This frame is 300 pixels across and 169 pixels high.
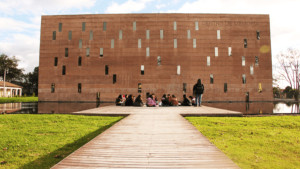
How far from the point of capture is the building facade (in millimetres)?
30406

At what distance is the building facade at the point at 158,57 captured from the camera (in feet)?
99.8

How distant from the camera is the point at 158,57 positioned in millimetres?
30438

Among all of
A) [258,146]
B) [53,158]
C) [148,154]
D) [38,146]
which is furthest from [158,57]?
[148,154]

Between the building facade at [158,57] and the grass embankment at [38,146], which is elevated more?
the building facade at [158,57]

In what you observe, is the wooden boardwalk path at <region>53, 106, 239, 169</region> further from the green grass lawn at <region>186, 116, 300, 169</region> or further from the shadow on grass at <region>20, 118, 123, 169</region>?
the green grass lawn at <region>186, 116, 300, 169</region>

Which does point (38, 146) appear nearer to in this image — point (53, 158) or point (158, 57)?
point (53, 158)

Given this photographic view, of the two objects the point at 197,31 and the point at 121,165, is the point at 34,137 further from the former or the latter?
the point at 197,31

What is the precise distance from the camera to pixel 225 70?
101 ft

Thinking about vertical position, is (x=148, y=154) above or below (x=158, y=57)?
below

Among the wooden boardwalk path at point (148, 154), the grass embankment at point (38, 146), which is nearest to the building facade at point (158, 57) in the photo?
the grass embankment at point (38, 146)

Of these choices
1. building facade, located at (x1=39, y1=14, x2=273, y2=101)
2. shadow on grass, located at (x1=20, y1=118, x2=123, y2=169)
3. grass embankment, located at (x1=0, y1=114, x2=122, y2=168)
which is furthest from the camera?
building facade, located at (x1=39, y1=14, x2=273, y2=101)

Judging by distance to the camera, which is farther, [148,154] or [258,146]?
[258,146]

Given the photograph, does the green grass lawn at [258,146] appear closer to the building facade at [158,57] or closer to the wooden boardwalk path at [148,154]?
the wooden boardwalk path at [148,154]

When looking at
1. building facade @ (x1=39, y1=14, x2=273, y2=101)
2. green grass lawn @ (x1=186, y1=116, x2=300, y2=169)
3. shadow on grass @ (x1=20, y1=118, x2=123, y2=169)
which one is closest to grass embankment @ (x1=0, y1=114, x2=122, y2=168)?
shadow on grass @ (x1=20, y1=118, x2=123, y2=169)
